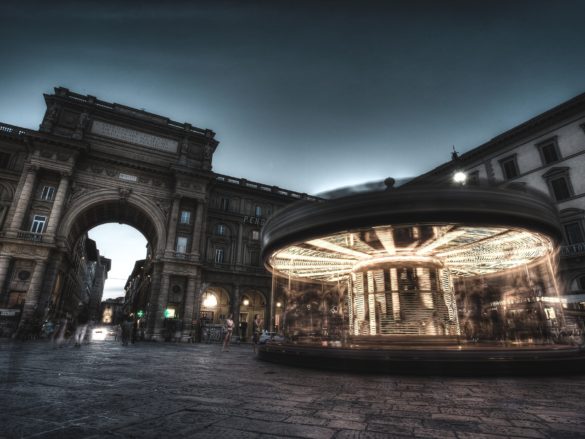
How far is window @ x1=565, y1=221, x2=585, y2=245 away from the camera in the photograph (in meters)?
22.1

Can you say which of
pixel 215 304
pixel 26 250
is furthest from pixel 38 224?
pixel 215 304

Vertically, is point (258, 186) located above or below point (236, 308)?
above

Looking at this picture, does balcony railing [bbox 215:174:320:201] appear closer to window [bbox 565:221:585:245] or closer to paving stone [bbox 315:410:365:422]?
window [bbox 565:221:585:245]

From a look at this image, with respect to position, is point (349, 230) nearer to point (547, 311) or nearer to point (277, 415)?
point (277, 415)

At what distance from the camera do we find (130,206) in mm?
30641

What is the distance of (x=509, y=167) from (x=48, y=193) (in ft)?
131

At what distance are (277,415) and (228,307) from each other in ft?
106

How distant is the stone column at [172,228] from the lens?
96.7ft

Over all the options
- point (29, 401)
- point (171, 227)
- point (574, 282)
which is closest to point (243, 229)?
point (171, 227)

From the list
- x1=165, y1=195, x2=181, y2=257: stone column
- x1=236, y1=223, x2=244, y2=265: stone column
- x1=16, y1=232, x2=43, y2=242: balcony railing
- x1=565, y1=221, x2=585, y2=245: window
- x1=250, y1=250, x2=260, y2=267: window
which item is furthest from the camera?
x1=250, y1=250, x2=260, y2=267: window

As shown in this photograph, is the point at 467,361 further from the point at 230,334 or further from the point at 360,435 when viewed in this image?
the point at 230,334

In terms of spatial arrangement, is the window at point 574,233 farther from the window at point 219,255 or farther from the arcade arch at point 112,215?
the arcade arch at point 112,215

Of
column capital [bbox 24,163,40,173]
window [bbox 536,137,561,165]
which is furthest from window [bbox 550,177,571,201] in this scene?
column capital [bbox 24,163,40,173]

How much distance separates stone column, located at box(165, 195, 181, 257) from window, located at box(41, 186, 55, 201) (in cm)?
972
